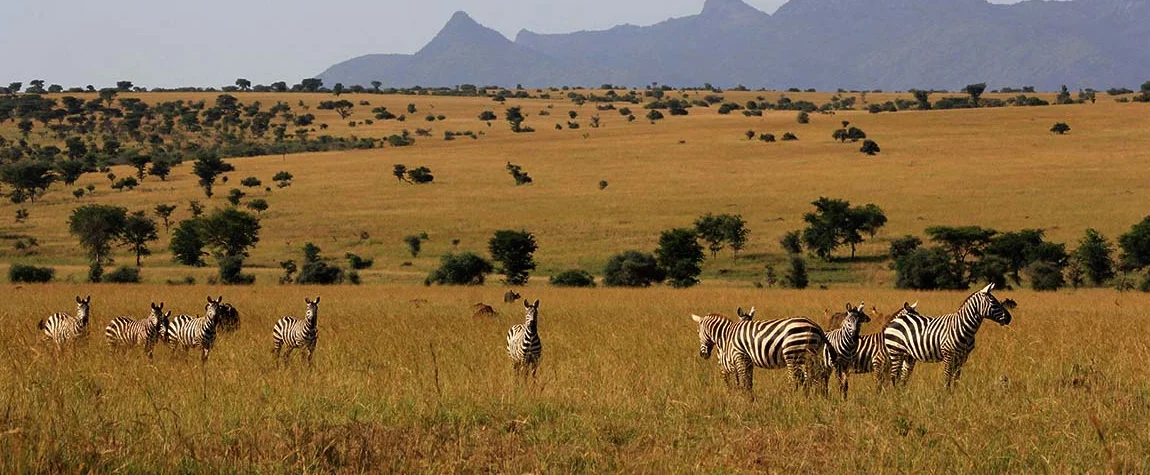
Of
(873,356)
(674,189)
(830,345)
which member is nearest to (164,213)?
(674,189)

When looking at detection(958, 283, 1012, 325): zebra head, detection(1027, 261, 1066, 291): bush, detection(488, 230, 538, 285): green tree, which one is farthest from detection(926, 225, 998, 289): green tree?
detection(958, 283, 1012, 325): zebra head

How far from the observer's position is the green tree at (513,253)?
170 ft

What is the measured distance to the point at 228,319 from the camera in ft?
64.2

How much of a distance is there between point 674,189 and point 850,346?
242 feet

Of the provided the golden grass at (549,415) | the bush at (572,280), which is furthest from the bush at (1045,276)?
the golden grass at (549,415)

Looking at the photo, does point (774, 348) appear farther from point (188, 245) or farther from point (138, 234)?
point (138, 234)

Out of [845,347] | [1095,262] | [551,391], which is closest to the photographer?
[551,391]

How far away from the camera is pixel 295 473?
691 cm

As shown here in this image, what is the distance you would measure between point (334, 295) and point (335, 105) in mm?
140688

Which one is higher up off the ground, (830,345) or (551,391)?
(830,345)

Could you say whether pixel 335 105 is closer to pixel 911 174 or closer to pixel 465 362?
pixel 911 174

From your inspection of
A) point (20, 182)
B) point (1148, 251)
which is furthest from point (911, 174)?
point (20, 182)

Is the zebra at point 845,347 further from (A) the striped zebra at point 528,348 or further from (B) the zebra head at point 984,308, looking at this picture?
(A) the striped zebra at point 528,348

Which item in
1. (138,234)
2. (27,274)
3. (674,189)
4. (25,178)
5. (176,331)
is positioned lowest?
(138,234)
